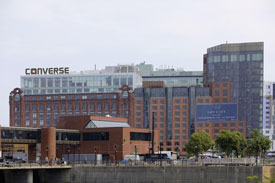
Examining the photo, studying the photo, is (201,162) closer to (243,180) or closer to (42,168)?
(243,180)

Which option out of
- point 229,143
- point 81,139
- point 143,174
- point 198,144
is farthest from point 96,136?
point 143,174

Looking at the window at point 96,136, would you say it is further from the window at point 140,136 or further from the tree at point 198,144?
the tree at point 198,144

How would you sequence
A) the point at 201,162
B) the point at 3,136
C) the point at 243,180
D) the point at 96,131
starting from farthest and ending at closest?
the point at 96,131, the point at 3,136, the point at 201,162, the point at 243,180

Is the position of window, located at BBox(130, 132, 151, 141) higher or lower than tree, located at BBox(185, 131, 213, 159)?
higher

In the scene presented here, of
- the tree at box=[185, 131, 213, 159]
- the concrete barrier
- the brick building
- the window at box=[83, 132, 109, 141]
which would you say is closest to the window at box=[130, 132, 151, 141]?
the brick building

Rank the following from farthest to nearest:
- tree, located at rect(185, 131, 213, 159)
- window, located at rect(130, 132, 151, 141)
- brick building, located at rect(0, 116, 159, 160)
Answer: tree, located at rect(185, 131, 213, 159)
window, located at rect(130, 132, 151, 141)
brick building, located at rect(0, 116, 159, 160)

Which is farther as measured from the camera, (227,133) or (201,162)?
(227,133)

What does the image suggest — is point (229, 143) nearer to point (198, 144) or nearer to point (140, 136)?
point (198, 144)

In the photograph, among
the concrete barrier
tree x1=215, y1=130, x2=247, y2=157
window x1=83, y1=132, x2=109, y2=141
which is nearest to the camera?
the concrete barrier

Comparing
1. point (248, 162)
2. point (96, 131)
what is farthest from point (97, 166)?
point (96, 131)

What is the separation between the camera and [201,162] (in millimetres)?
119312

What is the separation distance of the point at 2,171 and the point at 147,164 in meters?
30.6

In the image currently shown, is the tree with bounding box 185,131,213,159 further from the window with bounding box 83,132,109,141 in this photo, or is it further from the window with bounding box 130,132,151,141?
the window with bounding box 83,132,109,141

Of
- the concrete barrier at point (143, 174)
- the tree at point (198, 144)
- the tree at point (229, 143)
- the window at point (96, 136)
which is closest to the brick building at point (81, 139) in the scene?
the window at point (96, 136)
